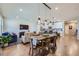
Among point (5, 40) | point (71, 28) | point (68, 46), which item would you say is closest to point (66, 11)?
point (71, 28)

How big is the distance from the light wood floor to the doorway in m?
0.09

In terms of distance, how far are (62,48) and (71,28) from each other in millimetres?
464

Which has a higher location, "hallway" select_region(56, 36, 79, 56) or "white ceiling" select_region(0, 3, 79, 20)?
"white ceiling" select_region(0, 3, 79, 20)

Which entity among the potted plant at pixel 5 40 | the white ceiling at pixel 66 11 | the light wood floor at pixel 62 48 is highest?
the white ceiling at pixel 66 11

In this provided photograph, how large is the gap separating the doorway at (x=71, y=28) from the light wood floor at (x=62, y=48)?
93 mm

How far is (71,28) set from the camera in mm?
2816

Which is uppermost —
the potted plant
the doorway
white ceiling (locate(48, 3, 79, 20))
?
white ceiling (locate(48, 3, 79, 20))

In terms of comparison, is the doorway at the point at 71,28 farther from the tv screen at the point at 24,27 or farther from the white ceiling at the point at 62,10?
the tv screen at the point at 24,27

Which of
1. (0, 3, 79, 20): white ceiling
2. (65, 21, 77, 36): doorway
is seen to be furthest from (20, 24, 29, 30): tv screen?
(65, 21, 77, 36): doorway

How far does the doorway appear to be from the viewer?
280 cm

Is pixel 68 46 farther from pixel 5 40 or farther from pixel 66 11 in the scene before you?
pixel 5 40

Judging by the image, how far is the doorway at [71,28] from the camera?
2803 mm

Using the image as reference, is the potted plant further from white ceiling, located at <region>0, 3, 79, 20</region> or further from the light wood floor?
white ceiling, located at <region>0, 3, 79, 20</region>

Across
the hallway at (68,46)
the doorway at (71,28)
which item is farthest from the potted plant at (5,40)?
the doorway at (71,28)
